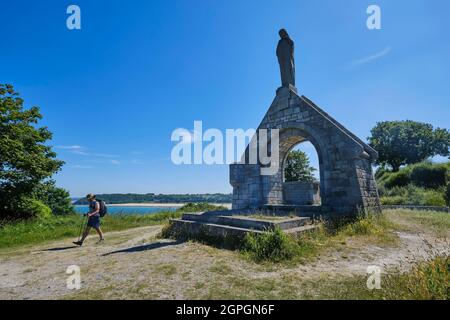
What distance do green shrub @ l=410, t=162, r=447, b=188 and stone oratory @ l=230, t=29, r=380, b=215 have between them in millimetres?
17622

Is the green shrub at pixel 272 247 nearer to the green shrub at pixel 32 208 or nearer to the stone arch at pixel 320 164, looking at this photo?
the stone arch at pixel 320 164

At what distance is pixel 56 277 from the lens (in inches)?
169

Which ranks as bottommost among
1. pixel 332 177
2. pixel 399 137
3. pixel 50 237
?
pixel 50 237

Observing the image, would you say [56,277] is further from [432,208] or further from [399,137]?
[399,137]

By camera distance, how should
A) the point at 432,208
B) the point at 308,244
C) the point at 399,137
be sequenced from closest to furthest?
the point at 308,244
the point at 432,208
the point at 399,137

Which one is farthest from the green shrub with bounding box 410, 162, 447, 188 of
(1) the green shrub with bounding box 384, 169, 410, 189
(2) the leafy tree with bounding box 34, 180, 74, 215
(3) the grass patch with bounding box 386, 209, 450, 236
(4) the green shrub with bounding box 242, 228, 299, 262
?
(2) the leafy tree with bounding box 34, 180, 74, 215

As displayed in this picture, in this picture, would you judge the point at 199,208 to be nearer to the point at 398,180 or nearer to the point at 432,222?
the point at 432,222

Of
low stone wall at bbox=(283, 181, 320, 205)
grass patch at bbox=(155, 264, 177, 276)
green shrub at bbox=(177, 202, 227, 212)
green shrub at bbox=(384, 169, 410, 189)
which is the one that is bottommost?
green shrub at bbox=(177, 202, 227, 212)

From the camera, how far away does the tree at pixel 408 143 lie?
32.5 m

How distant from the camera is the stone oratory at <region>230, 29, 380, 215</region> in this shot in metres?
7.76

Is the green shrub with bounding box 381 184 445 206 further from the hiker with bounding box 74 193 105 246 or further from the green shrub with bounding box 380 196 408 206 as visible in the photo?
the hiker with bounding box 74 193 105 246

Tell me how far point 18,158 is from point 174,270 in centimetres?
1281
